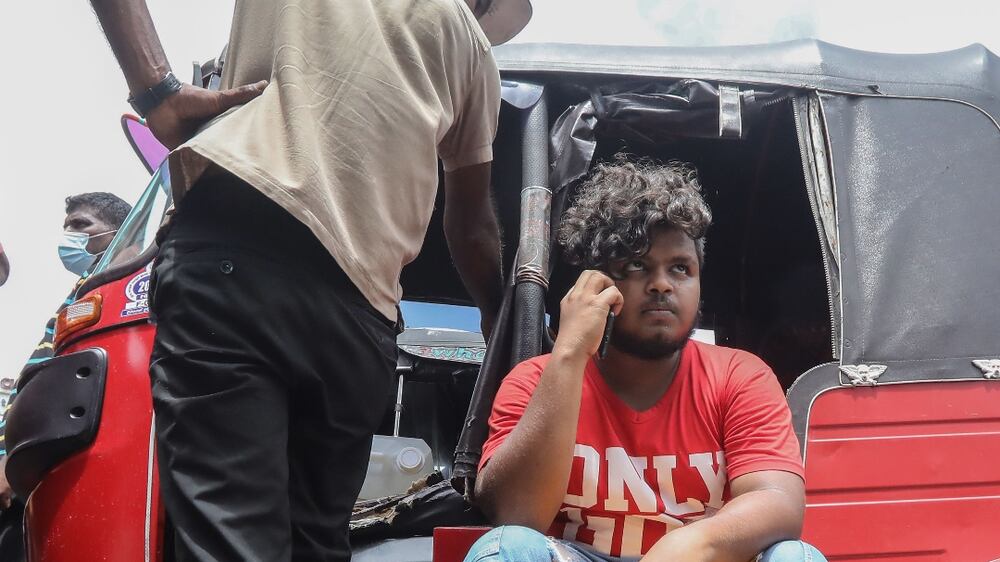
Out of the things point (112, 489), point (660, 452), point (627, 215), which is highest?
point (627, 215)

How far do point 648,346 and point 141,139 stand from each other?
2.19 meters

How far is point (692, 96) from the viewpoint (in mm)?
2459

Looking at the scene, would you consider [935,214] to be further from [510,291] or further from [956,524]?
[510,291]

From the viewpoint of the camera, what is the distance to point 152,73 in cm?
133

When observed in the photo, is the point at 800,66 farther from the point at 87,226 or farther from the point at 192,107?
the point at 87,226

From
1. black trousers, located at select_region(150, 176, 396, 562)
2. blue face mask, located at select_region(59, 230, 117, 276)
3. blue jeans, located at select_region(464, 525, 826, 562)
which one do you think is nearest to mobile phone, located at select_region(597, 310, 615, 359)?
blue jeans, located at select_region(464, 525, 826, 562)

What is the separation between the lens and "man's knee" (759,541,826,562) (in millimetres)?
1399

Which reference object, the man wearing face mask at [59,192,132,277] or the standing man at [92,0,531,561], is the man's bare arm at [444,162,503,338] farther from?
the man wearing face mask at [59,192,132,277]

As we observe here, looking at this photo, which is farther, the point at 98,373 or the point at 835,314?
the point at 835,314

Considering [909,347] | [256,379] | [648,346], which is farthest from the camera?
[909,347]

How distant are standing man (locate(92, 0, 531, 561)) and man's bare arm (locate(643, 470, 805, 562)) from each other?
24.1 inches

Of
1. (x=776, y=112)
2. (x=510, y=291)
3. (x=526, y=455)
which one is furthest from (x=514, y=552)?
(x=776, y=112)

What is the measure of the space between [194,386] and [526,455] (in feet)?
2.28

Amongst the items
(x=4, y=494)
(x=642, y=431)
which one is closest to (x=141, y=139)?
(x=4, y=494)
